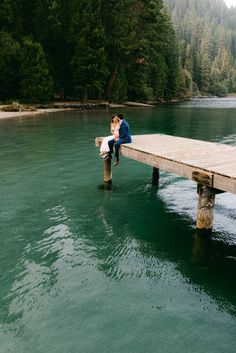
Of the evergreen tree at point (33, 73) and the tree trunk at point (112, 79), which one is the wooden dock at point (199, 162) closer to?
the evergreen tree at point (33, 73)

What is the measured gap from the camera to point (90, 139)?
81.9 ft

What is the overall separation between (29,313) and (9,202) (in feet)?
19.2

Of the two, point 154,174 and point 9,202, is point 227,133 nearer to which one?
point 154,174

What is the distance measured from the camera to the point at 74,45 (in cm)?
5578

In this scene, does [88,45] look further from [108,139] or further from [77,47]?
[108,139]

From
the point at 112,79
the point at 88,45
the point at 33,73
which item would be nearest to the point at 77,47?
the point at 88,45

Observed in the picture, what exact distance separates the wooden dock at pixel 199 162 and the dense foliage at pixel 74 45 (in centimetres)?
4221

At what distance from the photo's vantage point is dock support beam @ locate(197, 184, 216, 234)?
8250 millimetres

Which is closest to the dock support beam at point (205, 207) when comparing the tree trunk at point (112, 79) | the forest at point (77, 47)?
the forest at point (77, 47)

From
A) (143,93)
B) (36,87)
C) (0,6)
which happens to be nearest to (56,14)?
(0,6)

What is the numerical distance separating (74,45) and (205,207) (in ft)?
173

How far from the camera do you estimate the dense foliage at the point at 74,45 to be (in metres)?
50.6

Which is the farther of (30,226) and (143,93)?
(143,93)

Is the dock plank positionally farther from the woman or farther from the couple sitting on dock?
the woman
